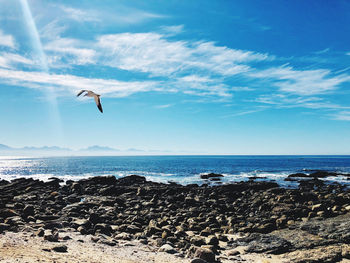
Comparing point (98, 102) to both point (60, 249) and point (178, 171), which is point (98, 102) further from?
point (178, 171)

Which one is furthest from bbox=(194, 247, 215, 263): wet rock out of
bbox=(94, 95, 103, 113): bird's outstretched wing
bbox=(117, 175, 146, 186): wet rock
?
bbox=(117, 175, 146, 186): wet rock

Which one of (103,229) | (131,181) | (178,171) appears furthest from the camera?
(178,171)

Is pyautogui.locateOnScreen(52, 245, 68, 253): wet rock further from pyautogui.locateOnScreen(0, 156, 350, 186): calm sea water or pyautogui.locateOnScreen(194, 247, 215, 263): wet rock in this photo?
pyautogui.locateOnScreen(0, 156, 350, 186): calm sea water

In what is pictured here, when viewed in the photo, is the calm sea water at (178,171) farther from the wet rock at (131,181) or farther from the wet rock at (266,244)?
the wet rock at (266,244)

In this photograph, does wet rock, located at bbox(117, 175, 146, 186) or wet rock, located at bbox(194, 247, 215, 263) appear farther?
wet rock, located at bbox(117, 175, 146, 186)

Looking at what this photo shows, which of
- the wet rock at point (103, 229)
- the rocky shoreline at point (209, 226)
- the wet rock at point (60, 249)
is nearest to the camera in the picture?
the wet rock at point (60, 249)

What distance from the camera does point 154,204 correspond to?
24562mm

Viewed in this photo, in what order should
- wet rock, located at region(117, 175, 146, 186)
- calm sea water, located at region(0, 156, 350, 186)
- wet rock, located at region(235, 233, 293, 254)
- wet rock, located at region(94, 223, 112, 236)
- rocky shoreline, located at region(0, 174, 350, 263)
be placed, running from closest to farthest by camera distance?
rocky shoreline, located at region(0, 174, 350, 263)
wet rock, located at region(235, 233, 293, 254)
wet rock, located at region(94, 223, 112, 236)
wet rock, located at region(117, 175, 146, 186)
calm sea water, located at region(0, 156, 350, 186)

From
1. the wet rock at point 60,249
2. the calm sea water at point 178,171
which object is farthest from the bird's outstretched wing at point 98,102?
the calm sea water at point 178,171

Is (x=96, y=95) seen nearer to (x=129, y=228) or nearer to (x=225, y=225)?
(x=129, y=228)

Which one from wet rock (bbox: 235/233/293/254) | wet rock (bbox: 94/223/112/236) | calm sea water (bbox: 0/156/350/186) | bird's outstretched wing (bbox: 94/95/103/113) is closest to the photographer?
bird's outstretched wing (bbox: 94/95/103/113)

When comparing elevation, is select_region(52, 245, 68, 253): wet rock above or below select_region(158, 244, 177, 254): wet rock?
above

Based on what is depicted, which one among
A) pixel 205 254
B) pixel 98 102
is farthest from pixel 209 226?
pixel 98 102

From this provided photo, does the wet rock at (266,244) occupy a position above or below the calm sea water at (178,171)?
above
